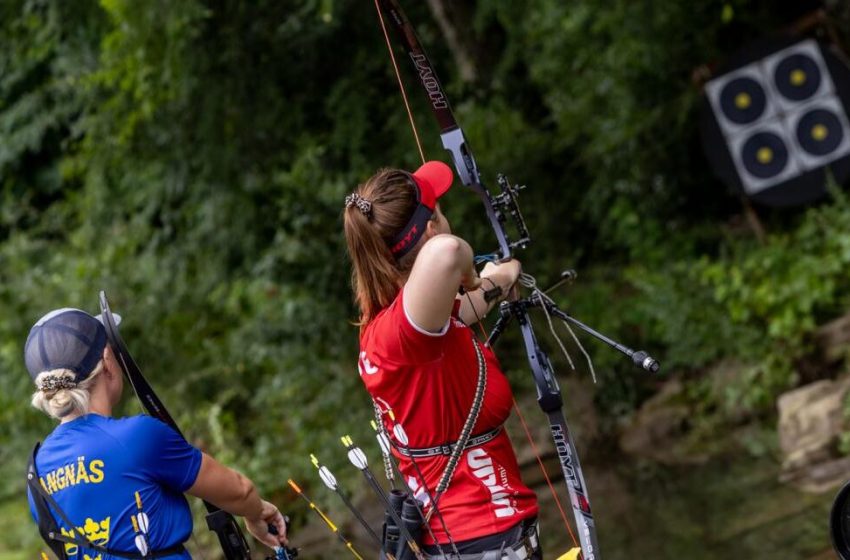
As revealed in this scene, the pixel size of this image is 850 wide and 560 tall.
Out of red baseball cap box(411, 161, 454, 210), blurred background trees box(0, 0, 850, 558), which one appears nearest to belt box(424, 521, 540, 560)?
red baseball cap box(411, 161, 454, 210)

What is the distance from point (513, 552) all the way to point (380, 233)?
0.83 meters

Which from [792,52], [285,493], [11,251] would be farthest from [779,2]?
[11,251]

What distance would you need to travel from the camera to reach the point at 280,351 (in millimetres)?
9234

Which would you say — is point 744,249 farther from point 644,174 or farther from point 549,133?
point 549,133

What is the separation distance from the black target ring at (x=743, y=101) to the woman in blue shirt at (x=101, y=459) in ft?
23.6

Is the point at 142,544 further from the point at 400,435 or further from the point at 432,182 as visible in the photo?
the point at 432,182

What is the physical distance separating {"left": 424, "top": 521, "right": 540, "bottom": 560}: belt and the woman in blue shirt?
0.66 m

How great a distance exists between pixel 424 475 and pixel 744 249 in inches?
275

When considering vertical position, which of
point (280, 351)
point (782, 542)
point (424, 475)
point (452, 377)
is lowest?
point (782, 542)

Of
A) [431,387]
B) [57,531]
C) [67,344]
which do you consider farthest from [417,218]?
[57,531]

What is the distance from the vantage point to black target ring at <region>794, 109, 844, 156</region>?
941cm

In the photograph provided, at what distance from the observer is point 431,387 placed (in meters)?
2.98

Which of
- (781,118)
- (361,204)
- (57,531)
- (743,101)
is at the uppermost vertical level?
(361,204)

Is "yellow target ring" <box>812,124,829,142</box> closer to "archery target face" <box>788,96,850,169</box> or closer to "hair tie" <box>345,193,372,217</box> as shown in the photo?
"archery target face" <box>788,96,850,169</box>
